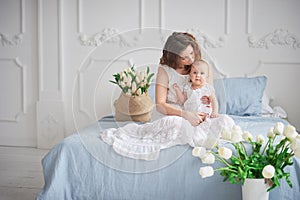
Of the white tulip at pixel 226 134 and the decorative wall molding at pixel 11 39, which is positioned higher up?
the decorative wall molding at pixel 11 39

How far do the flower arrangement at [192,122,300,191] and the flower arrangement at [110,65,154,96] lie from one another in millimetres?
395

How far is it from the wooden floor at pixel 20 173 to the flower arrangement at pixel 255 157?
143cm

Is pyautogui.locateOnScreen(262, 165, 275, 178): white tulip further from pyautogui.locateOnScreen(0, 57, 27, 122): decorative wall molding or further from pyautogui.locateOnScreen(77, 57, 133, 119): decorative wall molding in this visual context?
pyautogui.locateOnScreen(0, 57, 27, 122): decorative wall molding

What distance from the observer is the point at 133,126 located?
2150 millimetres

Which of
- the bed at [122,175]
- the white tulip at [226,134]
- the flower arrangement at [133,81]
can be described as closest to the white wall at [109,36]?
the bed at [122,175]

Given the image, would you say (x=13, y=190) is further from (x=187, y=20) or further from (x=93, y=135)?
(x=187, y=20)

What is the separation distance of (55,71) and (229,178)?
2.92 meters

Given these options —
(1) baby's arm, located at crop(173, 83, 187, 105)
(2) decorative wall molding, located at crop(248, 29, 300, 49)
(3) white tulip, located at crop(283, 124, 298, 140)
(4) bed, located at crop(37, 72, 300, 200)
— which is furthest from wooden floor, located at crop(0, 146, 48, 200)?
(2) decorative wall molding, located at crop(248, 29, 300, 49)

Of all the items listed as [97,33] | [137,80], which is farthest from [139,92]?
[97,33]

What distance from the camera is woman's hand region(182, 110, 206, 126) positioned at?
2061mm

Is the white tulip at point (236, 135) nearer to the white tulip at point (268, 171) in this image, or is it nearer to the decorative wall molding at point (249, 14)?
the white tulip at point (268, 171)

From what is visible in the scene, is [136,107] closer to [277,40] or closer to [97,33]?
[277,40]

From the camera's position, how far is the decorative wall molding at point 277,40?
409 centimetres

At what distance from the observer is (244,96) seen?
3.69 m
